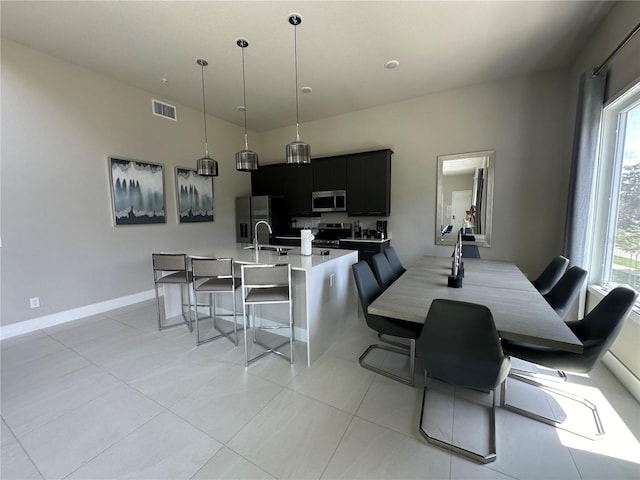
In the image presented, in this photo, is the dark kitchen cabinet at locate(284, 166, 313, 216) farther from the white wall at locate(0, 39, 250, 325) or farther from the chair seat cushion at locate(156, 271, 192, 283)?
the chair seat cushion at locate(156, 271, 192, 283)

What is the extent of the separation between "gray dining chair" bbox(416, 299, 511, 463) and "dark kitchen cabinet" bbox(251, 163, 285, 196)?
4521mm

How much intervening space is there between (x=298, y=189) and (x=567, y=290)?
4280 mm

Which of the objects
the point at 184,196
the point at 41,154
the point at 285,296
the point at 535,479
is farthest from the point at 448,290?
the point at 41,154

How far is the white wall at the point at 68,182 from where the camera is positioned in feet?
9.59

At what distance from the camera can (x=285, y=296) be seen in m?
2.41

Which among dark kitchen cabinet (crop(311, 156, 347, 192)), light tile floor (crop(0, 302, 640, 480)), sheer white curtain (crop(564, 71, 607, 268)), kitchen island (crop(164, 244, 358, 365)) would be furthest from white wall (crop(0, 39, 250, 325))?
sheer white curtain (crop(564, 71, 607, 268))

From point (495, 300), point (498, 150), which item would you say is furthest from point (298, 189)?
point (495, 300)

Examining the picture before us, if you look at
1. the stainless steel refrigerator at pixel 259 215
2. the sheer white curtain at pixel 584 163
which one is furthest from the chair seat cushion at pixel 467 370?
the stainless steel refrigerator at pixel 259 215

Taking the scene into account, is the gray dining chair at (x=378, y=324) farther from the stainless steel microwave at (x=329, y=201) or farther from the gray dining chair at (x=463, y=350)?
the stainless steel microwave at (x=329, y=201)

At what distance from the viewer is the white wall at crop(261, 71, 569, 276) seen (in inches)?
138

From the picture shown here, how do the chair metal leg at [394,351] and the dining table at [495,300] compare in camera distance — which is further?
the chair metal leg at [394,351]

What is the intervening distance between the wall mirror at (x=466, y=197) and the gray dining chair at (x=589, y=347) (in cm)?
237

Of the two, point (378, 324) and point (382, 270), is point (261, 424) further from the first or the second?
point (382, 270)

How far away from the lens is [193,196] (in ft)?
15.5
